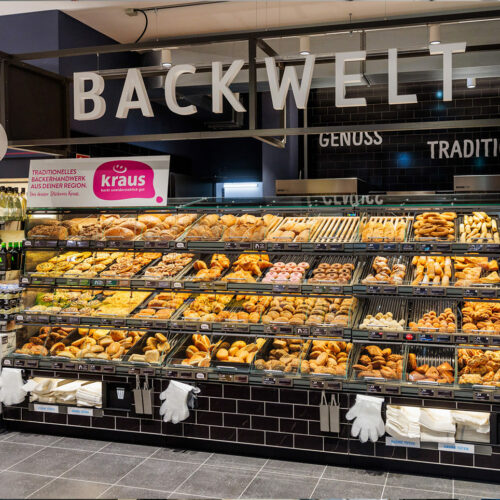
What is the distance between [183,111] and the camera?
4344 millimetres

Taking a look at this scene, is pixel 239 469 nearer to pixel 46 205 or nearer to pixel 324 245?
pixel 324 245

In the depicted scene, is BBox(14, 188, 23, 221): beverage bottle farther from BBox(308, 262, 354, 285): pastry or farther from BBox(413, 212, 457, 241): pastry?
BBox(413, 212, 457, 241): pastry

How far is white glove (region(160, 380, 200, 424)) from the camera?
15.0 feet

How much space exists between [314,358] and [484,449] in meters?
1.30

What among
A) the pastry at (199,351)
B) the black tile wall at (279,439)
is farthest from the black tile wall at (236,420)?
the pastry at (199,351)

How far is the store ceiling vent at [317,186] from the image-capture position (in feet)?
26.2

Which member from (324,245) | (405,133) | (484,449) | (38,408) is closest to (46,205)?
(38,408)

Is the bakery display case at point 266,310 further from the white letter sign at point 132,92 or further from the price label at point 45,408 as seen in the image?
the white letter sign at point 132,92

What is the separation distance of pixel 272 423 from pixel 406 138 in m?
5.52

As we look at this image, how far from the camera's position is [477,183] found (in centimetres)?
768

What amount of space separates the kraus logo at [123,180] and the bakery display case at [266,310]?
0.19 meters

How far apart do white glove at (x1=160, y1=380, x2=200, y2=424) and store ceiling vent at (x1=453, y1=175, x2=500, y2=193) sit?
4.79m

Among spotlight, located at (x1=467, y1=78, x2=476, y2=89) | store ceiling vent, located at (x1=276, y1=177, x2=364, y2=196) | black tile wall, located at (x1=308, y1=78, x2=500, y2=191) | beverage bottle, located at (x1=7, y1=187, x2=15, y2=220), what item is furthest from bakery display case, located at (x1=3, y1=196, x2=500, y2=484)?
black tile wall, located at (x1=308, y1=78, x2=500, y2=191)

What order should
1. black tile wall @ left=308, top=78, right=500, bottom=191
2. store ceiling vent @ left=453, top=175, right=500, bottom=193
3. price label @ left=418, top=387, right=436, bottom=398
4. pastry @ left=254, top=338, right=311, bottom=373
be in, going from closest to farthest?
price label @ left=418, top=387, right=436, bottom=398 → pastry @ left=254, top=338, right=311, bottom=373 → store ceiling vent @ left=453, top=175, right=500, bottom=193 → black tile wall @ left=308, top=78, right=500, bottom=191
